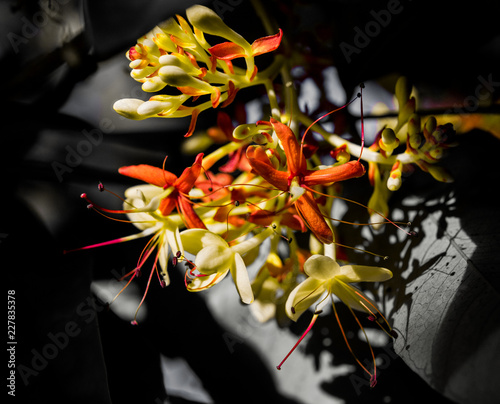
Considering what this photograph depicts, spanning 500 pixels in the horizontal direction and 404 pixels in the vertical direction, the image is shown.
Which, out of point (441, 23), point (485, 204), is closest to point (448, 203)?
point (485, 204)

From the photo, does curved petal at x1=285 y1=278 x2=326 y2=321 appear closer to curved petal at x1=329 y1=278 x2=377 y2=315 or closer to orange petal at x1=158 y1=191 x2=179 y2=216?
curved petal at x1=329 y1=278 x2=377 y2=315

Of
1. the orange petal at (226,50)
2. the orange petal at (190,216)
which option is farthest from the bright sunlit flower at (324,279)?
the orange petal at (226,50)

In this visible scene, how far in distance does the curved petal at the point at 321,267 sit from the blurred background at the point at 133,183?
0.70ft

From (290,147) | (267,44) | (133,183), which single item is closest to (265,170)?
(290,147)

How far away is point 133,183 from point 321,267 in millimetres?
400

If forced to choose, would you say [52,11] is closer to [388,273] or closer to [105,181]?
[105,181]

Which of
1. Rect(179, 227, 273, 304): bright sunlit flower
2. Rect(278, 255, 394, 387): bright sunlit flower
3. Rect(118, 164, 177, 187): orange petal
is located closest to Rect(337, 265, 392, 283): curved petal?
Rect(278, 255, 394, 387): bright sunlit flower

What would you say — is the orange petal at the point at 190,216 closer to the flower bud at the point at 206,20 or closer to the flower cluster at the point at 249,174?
the flower cluster at the point at 249,174

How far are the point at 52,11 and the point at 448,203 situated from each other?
0.56 m

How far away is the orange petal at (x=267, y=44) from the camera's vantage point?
0.41 meters

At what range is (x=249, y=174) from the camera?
522 millimetres

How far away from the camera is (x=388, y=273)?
0.42 metres

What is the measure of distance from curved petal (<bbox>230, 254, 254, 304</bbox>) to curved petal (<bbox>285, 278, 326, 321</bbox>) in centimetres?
4

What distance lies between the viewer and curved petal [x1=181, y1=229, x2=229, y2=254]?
17.0 inches
